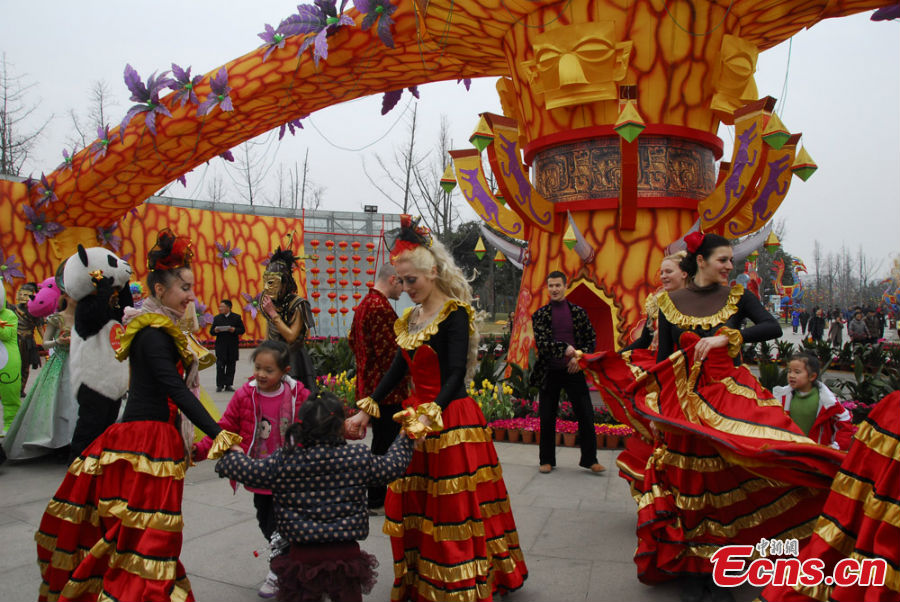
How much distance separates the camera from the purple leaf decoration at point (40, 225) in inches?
561

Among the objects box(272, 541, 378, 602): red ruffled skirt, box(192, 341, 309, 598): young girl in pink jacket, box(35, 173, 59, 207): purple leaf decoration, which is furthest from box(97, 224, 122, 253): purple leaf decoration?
box(272, 541, 378, 602): red ruffled skirt

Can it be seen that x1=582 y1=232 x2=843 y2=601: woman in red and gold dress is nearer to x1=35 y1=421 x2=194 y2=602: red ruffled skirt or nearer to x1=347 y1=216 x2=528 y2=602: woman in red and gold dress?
x1=347 y1=216 x2=528 y2=602: woman in red and gold dress

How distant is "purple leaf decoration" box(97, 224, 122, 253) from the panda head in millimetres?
12575

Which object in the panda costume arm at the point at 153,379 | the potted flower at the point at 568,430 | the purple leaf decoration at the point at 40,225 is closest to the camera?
the panda costume arm at the point at 153,379

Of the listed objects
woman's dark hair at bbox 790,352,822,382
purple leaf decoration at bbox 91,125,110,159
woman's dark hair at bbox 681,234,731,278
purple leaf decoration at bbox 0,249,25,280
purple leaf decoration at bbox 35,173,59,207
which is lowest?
woman's dark hair at bbox 790,352,822,382

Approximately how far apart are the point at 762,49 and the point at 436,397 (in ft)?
36.7

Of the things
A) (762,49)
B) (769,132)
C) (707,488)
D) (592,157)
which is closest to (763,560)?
(707,488)

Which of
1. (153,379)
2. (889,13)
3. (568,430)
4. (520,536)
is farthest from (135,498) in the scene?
(568,430)

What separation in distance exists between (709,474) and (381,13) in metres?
8.73

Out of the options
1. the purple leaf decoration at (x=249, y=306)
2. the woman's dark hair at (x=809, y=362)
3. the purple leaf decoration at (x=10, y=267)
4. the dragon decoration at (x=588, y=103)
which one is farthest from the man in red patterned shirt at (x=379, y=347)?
the purple leaf decoration at (x=249, y=306)

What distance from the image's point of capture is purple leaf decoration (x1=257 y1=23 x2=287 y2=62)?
10695 millimetres

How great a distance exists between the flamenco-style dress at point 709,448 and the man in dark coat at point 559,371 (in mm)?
1855

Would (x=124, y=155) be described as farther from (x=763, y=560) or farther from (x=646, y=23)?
(x=763, y=560)

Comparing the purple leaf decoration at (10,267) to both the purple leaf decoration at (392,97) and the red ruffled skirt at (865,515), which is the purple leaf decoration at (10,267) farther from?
the red ruffled skirt at (865,515)
